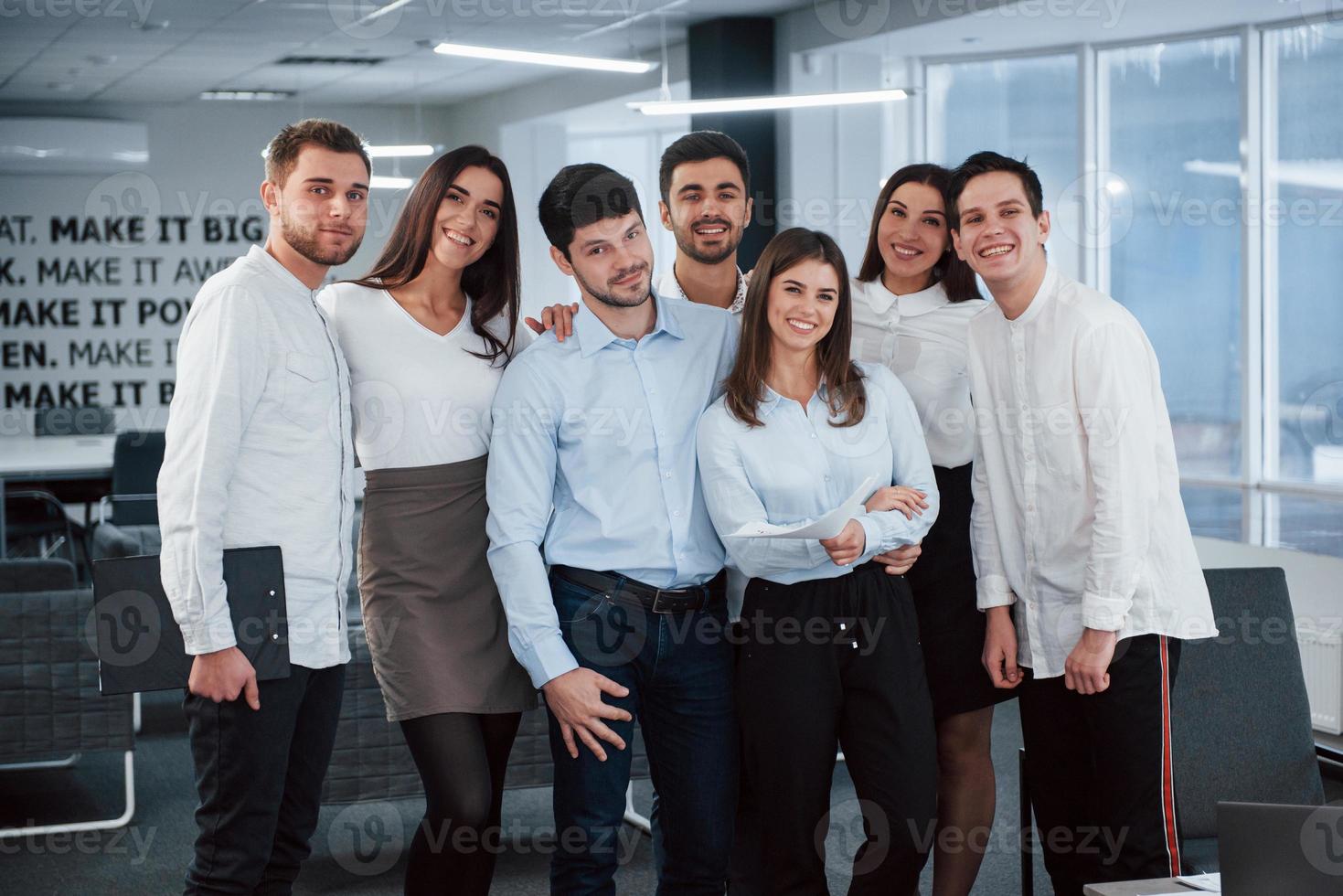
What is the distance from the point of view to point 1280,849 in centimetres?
145

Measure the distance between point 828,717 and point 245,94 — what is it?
9.77m

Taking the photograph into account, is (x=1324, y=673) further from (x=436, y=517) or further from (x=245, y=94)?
(x=245, y=94)

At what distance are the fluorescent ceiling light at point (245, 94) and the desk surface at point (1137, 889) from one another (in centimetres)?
1032

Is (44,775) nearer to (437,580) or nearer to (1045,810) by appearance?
(437,580)

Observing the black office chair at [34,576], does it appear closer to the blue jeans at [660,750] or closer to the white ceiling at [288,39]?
the blue jeans at [660,750]

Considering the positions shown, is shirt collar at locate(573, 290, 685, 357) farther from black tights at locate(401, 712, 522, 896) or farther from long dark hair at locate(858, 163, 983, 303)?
black tights at locate(401, 712, 522, 896)

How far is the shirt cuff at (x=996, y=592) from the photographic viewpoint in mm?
2539

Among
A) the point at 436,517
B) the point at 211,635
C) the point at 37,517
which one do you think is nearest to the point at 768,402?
the point at 436,517

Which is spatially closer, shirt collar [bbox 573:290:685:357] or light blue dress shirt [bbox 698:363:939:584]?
light blue dress shirt [bbox 698:363:939:584]

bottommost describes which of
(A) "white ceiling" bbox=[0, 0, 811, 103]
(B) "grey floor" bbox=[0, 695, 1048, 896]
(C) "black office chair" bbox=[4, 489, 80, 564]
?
(B) "grey floor" bbox=[0, 695, 1048, 896]

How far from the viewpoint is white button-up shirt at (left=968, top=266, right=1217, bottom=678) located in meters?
2.33

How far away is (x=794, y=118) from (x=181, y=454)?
23.2 feet

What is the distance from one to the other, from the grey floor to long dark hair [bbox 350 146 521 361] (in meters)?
1.71

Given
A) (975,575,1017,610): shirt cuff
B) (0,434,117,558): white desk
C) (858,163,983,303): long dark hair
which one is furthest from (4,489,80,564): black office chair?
(975,575,1017,610): shirt cuff
